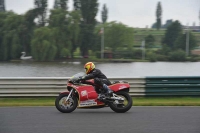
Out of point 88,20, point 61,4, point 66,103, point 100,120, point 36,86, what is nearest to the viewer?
point 100,120

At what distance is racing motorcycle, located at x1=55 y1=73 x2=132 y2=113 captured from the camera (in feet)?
29.3

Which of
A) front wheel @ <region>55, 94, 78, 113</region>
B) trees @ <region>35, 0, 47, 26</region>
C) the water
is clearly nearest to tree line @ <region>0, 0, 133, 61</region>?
trees @ <region>35, 0, 47, 26</region>

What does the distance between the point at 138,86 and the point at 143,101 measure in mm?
758

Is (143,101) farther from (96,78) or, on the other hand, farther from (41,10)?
(41,10)

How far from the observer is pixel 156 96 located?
38.5 feet

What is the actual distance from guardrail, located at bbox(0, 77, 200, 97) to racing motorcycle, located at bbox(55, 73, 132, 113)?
270cm

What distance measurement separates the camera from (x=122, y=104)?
354 inches

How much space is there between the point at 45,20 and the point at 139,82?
42.6 metres

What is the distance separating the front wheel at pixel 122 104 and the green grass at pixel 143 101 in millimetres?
1533

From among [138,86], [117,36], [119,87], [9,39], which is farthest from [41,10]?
[119,87]

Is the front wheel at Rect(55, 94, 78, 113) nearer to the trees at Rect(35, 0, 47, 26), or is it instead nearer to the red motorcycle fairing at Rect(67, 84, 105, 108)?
the red motorcycle fairing at Rect(67, 84, 105, 108)

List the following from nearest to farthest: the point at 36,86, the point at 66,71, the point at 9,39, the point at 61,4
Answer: the point at 36,86 < the point at 66,71 < the point at 9,39 < the point at 61,4

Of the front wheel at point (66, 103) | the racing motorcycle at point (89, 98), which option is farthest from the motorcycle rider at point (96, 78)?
the front wheel at point (66, 103)

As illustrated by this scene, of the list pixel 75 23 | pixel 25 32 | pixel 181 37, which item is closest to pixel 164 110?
pixel 25 32
